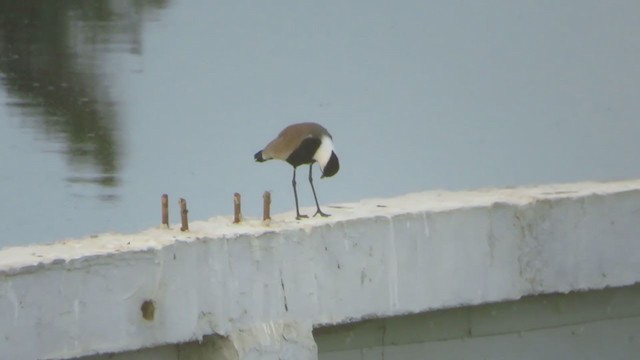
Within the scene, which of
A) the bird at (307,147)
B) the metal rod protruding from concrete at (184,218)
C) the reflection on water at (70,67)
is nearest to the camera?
the metal rod protruding from concrete at (184,218)

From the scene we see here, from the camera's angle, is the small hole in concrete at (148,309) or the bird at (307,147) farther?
the bird at (307,147)

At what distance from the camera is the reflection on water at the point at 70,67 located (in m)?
4.84

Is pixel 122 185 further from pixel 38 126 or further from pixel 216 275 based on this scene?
pixel 216 275

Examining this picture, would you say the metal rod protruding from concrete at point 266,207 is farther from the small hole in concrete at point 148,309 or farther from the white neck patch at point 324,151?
the small hole in concrete at point 148,309

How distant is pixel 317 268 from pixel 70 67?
6.76ft

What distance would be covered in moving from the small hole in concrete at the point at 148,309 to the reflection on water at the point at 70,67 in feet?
6.39

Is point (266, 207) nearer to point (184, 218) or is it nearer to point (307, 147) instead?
point (184, 218)

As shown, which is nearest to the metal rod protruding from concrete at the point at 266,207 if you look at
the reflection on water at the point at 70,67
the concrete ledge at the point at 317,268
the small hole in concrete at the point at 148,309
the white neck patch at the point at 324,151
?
the concrete ledge at the point at 317,268

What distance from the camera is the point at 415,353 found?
3.34 metres

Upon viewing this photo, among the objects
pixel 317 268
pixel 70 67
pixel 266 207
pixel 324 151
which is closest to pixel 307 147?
pixel 324 151

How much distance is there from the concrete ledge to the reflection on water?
1615mm

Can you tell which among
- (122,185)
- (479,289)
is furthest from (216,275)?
(122,185)

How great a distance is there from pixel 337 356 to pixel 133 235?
517 mm

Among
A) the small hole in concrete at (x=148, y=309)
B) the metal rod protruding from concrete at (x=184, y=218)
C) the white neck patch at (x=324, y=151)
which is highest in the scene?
the white neck patch at (x=324, y=151)
